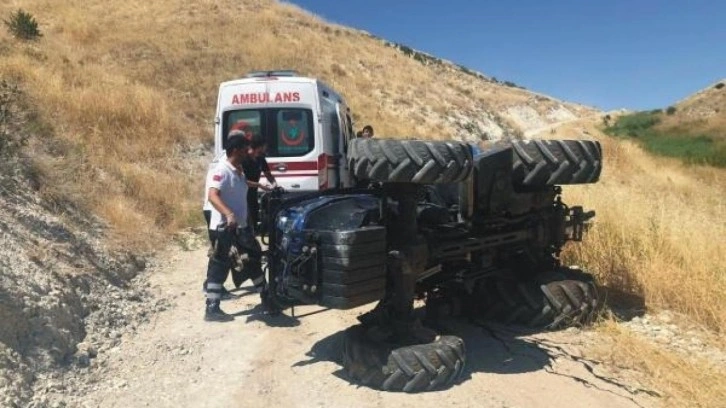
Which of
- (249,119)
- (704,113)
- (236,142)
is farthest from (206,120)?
(704,113)

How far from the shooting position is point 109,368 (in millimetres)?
4648

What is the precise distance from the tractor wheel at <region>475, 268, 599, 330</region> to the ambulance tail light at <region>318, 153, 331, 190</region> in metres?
3.87

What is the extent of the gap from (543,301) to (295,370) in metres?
2.34

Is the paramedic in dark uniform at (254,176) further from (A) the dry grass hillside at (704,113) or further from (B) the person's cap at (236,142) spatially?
(A) the dry grass hillside at (704,113)

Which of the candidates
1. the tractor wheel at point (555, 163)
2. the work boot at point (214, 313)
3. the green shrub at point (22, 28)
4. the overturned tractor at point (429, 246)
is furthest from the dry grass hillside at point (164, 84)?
the tractor wheel at point (555, 163)

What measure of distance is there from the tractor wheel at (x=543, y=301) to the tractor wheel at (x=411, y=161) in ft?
5.88

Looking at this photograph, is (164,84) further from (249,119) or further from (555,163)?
(555,163)

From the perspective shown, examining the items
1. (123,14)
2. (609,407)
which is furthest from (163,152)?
(123,14)

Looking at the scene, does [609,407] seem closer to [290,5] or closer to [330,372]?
[330,372]

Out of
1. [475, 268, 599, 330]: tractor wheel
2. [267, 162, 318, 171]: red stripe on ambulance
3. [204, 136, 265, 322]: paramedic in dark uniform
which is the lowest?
[475, 268, 599, 330]: tractor wheel

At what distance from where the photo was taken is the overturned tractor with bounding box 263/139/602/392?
422 centimetres

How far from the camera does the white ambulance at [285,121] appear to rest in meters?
9.03

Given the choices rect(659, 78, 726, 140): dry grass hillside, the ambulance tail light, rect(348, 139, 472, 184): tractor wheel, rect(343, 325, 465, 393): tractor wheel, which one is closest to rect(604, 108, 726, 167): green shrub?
rect(659, 78, 726, 140): dry grass hillside

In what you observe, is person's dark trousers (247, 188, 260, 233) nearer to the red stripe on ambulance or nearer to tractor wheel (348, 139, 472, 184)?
the red stripe on ambulance
